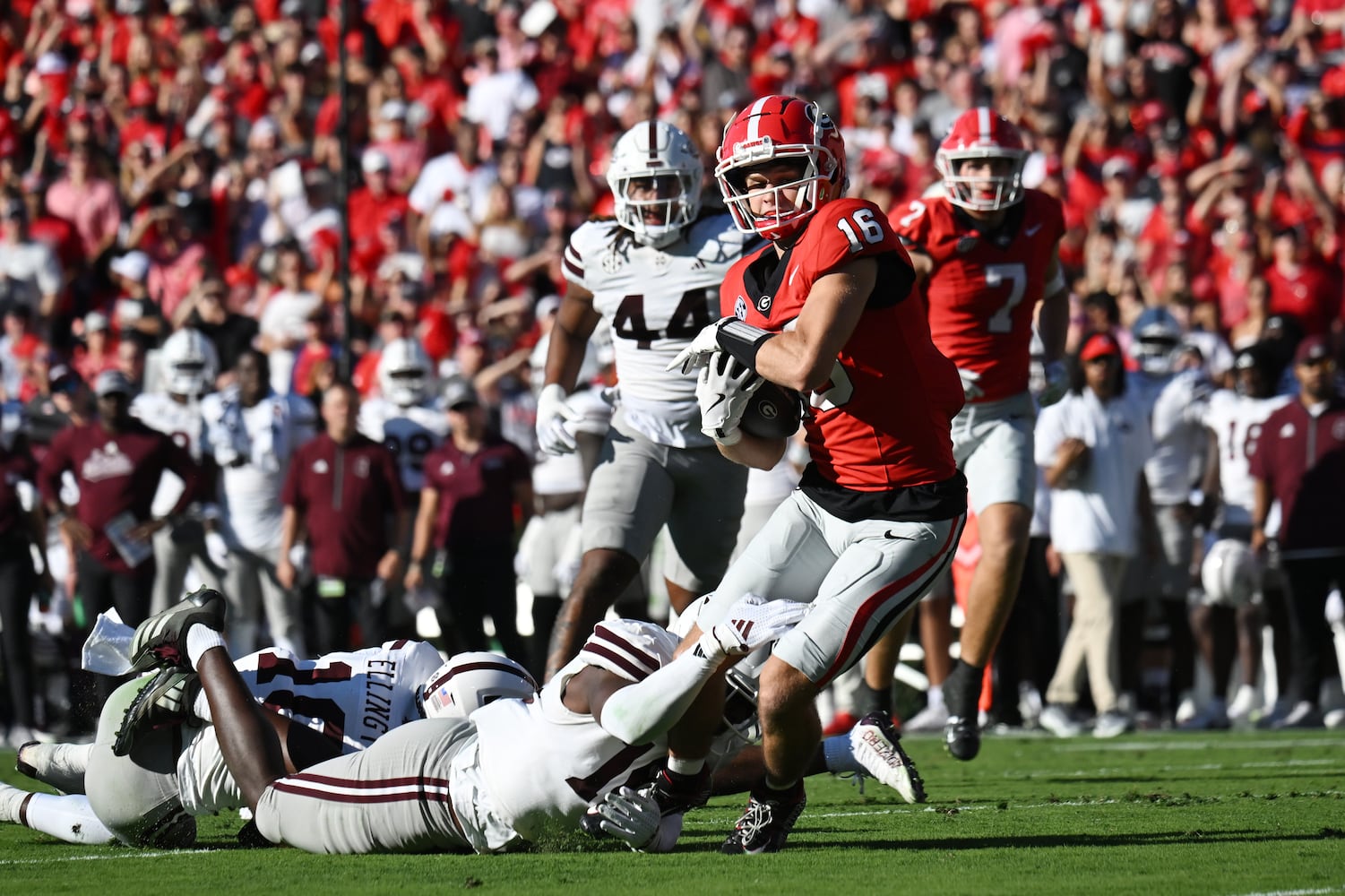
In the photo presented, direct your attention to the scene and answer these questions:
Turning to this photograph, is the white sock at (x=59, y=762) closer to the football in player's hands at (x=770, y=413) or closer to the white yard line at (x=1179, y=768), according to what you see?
the football in player's hands at (x=770, y=413)

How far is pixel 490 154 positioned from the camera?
15.9 metres

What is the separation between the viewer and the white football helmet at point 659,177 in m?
6.99

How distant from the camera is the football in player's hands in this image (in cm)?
508

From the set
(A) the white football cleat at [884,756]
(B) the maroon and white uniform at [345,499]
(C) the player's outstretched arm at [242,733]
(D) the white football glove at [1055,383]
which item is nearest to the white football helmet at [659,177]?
(D) the white football glove at [1055,383]

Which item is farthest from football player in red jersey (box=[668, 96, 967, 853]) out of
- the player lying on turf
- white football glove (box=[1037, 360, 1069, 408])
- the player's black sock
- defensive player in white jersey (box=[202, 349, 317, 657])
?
defensive player in white jersey (box=[202, 349, 317, 657])

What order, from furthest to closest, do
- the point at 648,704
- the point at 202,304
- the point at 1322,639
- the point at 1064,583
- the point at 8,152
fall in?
1. the point at 8,152
2. the point at 202,304
3. the point at 1064,583
4. the point at 1322,639
5. the point at 648,704

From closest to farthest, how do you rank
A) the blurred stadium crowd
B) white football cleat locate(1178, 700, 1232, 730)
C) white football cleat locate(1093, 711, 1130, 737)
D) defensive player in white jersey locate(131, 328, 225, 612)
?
white football cleat locate(1093, 711, 1130, 737) → white football cleat locate(1178, 700, 1232, 730) → defensive player in white jersey locate(131, 328, 225, 612) → the blurred stadium crowd

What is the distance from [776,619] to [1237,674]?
7724 mm

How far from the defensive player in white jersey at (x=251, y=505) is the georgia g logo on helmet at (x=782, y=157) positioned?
652cm

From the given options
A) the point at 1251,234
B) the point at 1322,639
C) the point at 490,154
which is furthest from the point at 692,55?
the point at 1322,639

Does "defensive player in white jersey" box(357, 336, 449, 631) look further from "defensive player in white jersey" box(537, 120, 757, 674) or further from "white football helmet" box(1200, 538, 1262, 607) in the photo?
"white football helmet" box(1200, 538, 1262, 607)

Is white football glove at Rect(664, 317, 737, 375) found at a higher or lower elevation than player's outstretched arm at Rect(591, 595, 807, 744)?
higher

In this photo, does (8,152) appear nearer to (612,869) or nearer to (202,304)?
(202,304)

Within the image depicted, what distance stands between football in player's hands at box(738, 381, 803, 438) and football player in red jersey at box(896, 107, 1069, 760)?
7.04ft
